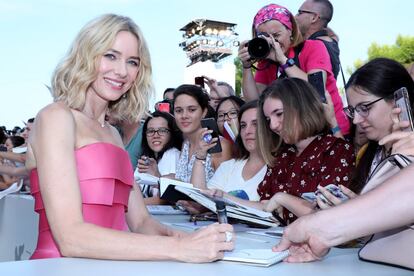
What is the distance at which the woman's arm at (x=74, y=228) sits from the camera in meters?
1.29

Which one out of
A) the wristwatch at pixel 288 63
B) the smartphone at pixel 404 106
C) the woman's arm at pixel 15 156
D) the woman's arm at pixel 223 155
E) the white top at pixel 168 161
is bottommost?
the woman's arm at pixel 15 156

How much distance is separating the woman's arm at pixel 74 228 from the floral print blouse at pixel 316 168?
1.06 meters

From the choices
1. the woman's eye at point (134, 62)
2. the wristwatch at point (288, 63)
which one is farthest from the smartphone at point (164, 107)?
the woman's eye at point (134, 62)

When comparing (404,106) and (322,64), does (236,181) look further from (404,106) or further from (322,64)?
(404,106)

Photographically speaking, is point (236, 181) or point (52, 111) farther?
point (236, 181)

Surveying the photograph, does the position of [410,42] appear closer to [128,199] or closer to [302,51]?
[302,51]

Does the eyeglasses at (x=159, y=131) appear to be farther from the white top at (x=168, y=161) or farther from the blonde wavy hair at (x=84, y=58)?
the blonde wavy hair at (x=84, y=58)

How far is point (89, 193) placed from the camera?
1.58m

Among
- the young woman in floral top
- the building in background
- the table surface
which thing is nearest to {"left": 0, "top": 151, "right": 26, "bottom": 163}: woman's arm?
the young woman in floral top

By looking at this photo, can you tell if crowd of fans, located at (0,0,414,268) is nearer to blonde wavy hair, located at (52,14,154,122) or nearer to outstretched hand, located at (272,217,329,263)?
blonde wavy hair, located at (52,14,154,122)

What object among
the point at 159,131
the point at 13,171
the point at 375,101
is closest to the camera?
the point at 375,101

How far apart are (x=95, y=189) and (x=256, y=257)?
0.58 meters

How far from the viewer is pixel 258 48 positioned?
3018 mm

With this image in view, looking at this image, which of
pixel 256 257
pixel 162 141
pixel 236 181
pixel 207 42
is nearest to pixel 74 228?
pixel 256 257
